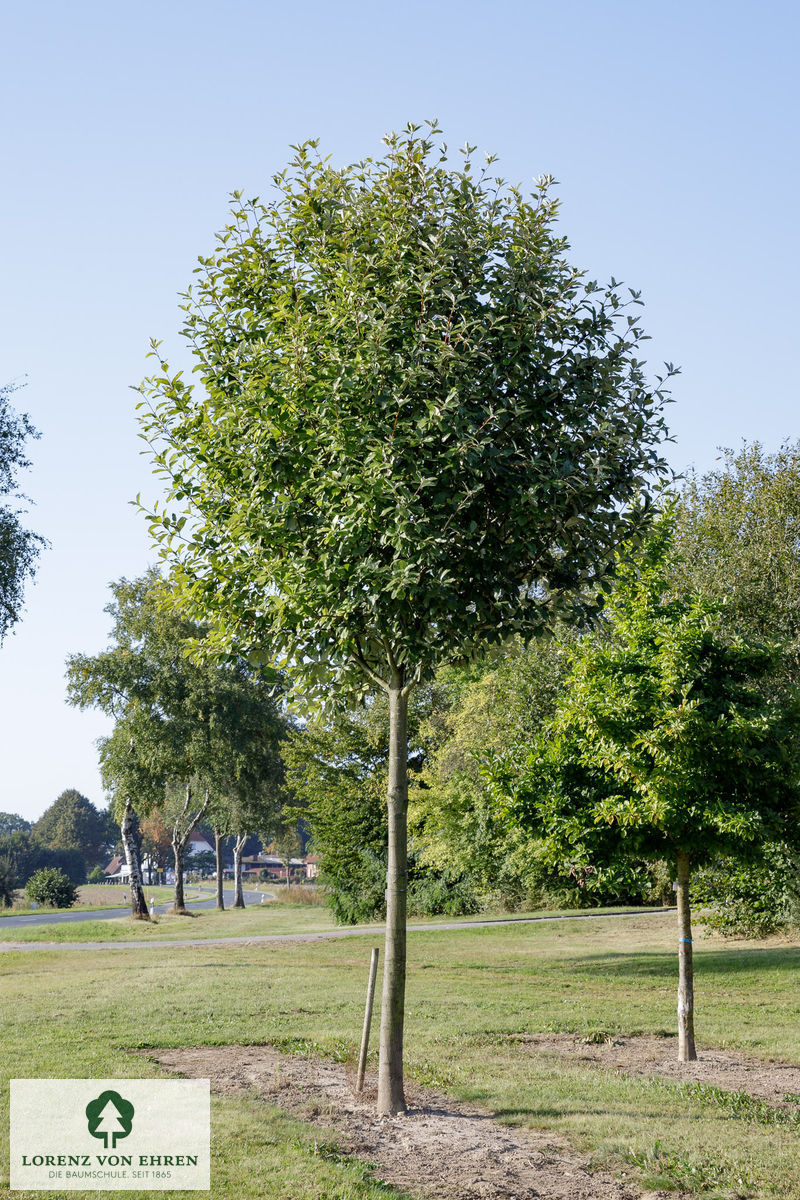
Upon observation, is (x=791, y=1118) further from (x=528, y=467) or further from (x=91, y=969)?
(x=91, y=969)

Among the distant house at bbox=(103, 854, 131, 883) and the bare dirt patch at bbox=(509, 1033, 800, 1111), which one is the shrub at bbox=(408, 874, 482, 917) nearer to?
the bare dirt patch at bbox=(509, 1033, 800, 1111)

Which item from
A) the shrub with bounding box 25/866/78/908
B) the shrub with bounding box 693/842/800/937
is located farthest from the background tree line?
the shrub with bounding box 25/866/78/908

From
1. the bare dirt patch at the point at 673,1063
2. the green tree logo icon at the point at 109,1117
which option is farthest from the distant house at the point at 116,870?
the green tree logo icon at the point at 109,1117

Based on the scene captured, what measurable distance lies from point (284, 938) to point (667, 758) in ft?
73.9

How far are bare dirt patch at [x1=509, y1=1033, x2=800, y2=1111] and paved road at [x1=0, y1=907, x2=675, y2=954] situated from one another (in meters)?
17.8

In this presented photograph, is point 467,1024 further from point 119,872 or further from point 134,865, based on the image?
point 119,872

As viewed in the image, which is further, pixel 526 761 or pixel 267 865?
pixel 267 865

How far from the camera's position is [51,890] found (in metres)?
55.2

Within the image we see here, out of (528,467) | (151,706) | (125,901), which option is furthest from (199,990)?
(125,901)

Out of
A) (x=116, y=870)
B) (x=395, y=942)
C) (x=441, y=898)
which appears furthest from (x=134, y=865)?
(x=116, y=870)

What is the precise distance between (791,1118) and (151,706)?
33610 millimetres

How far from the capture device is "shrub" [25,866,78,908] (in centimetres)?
5509

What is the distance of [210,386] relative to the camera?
8.71m

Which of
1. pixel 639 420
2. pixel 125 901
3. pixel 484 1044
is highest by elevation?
pixel 639 420
